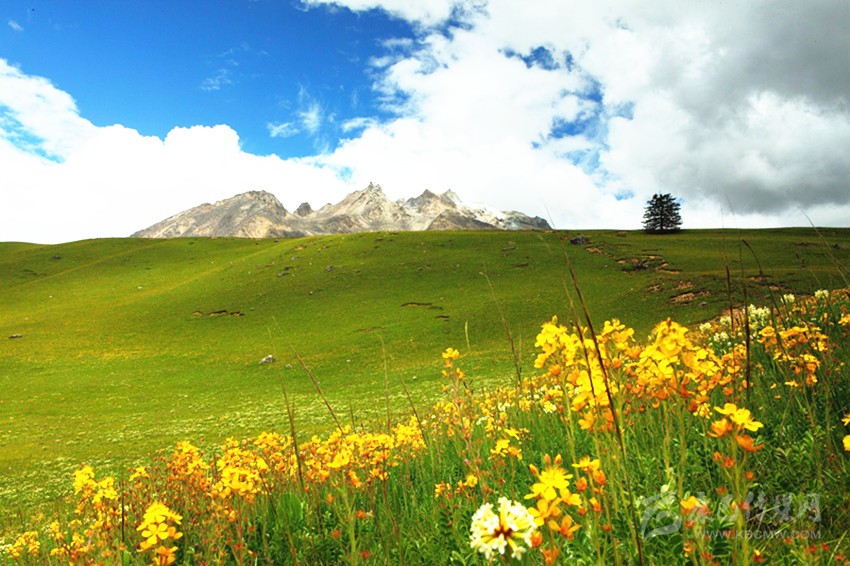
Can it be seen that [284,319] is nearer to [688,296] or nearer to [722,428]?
[688,296]

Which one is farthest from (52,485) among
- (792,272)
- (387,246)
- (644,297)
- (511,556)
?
(387,246)

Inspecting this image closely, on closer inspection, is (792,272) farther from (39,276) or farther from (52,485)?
(39,276)

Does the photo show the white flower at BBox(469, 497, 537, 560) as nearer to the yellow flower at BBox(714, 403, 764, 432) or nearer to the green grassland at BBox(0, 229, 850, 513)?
the yellow flower at BBox(714, 403, 764, 432)

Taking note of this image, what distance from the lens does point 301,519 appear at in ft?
12.6

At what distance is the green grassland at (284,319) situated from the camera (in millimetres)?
21406

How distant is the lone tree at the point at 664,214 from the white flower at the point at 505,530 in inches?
3728

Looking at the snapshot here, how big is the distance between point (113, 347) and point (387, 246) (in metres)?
36.5

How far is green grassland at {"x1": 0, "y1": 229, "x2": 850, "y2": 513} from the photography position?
70.2 ft

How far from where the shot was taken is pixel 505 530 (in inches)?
46.9

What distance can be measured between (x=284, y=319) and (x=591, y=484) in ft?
155

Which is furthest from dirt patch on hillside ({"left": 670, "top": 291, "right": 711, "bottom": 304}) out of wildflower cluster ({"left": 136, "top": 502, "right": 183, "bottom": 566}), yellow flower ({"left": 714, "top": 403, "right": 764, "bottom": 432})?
wildflower cluster ({"left": 136, "top": 502, "right": 183, "bottom": 566})
